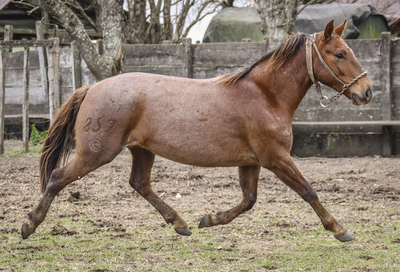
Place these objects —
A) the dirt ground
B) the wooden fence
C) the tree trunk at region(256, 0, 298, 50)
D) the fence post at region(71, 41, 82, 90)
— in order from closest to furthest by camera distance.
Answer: the dirt ground
the tree trunk at region(256, 0, 298, 50)
the wooden fence
the fence post at region(71, 41, 82, 90)

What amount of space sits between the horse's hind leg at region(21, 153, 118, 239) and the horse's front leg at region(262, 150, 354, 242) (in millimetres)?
1524

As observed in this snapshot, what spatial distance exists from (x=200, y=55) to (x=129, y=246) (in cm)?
629

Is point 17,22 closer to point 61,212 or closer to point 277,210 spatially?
point 61,212

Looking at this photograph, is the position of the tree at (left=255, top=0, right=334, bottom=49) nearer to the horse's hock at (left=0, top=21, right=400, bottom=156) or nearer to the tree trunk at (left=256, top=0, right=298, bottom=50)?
the tree trunk at (left=256, top=0, right=298, bottom=50)

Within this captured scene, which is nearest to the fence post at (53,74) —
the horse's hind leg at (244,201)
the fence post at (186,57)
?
the fence post at (186,57)

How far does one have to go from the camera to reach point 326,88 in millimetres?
9289

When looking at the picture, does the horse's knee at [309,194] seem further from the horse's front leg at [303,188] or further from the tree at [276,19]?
the tree at [276,19]

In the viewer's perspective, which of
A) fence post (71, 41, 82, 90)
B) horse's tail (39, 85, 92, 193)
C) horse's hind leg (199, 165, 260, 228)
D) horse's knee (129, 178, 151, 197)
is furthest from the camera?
fence post (71, 41, 82, 90)

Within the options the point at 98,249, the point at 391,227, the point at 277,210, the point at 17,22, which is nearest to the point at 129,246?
the point at 98,249

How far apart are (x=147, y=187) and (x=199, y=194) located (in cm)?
178

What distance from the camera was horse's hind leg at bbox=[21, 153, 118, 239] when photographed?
3.96 m

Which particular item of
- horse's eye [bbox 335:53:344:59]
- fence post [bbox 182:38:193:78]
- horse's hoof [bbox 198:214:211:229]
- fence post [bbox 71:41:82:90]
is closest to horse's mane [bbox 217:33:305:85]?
horse's eye [bbox 335:53:344:59]

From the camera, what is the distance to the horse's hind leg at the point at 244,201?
4.20 m

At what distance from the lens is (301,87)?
402 cm
